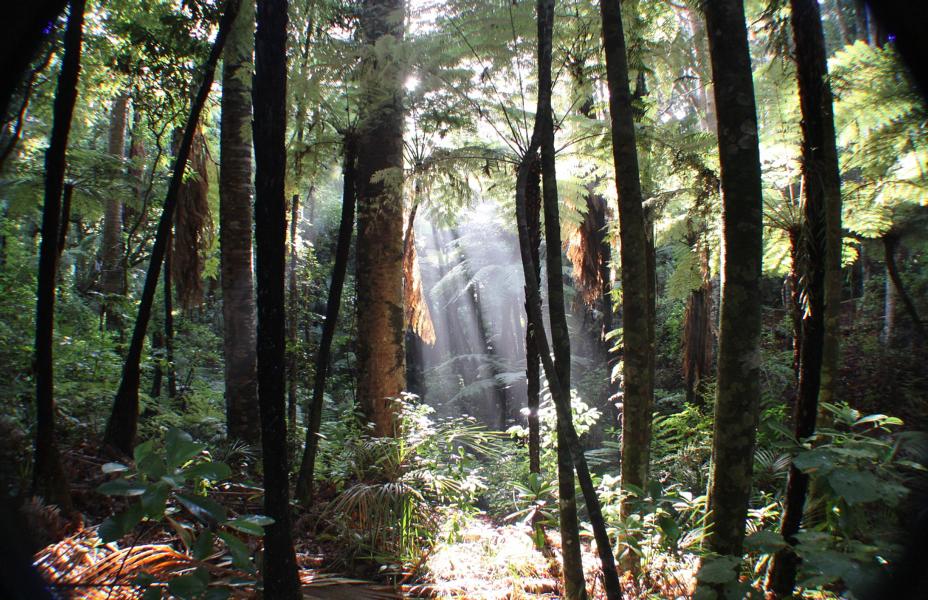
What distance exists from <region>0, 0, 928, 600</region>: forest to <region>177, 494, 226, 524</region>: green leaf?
0.4 inches

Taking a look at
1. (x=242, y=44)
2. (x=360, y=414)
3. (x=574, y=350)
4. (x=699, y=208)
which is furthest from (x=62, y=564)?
(x=574, y=350)

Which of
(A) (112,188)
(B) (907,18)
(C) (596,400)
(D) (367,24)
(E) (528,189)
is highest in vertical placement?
(D) (367,24)

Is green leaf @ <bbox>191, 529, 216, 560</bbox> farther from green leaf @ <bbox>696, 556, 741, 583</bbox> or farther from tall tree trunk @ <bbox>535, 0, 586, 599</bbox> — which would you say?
green leaf @ <bbox>696, 556, 741, 583</bbox>

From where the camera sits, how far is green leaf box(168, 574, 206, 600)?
5.11ft

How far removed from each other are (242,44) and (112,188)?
3983 mm

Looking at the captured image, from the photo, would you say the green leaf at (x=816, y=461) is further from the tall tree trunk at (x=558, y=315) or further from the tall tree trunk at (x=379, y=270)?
the tall tree trunk at (x=379, y=270)

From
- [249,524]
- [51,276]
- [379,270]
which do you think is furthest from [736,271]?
[51,276]

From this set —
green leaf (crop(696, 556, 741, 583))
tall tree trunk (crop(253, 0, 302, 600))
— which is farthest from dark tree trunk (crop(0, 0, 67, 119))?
green leaf (crop(696, 556, 741, 583))

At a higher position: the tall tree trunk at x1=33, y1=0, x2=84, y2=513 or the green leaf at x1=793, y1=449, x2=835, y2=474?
the tall tree trunk at x1=33, y1=0, x2=84, y2=513

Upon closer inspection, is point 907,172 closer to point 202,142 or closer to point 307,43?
point 307,43

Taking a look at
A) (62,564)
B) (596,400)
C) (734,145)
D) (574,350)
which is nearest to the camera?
(62,564)

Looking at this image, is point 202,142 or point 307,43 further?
point 202,142

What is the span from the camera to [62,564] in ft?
7.13

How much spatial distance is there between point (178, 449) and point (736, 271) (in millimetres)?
2863
